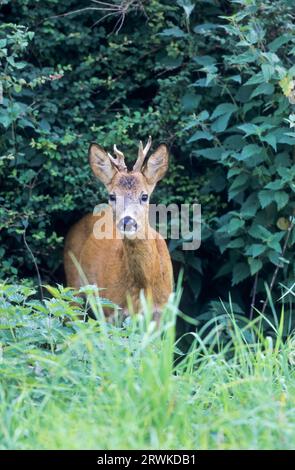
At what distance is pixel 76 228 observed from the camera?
8266mm

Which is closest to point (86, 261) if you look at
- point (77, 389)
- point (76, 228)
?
point (76, 228)

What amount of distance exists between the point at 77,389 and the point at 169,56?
4.14 m

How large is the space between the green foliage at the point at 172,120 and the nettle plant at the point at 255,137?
1 centimetres

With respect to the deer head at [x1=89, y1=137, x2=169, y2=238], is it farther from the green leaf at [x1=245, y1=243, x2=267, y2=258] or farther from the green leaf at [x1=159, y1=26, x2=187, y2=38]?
the green leaf at [x1=159, y1=26, x2=187, y2=38]

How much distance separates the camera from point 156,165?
7391mm

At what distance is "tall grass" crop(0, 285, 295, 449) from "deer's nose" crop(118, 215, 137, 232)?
64.2 inches

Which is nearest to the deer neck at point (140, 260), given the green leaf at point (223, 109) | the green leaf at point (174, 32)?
the green leaf at point (223, 109)

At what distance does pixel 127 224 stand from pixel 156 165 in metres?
0.72

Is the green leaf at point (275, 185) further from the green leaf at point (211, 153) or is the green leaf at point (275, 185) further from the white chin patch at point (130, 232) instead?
the white chin patch at point (130, 232)

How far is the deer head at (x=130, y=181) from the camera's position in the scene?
22.9 ft

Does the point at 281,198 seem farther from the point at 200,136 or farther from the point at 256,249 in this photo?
the point at 200,136

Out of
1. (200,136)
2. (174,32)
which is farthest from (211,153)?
(174,32)

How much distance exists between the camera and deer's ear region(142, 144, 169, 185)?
24.1 ft

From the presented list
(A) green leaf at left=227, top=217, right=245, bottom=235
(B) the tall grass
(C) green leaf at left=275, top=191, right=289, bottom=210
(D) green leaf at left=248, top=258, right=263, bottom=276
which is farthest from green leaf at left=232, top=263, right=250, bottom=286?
(B) the tall grass
